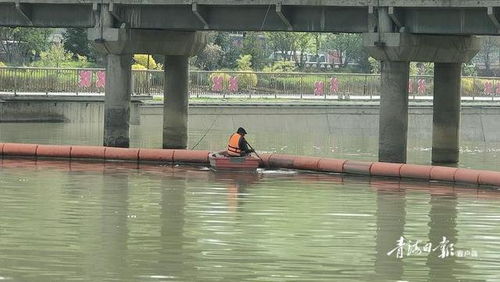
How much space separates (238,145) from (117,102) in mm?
7818

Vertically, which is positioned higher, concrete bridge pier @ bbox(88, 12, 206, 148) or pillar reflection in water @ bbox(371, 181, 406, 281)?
concrete bridge pier @ bbox(88, 12, 206, 148)

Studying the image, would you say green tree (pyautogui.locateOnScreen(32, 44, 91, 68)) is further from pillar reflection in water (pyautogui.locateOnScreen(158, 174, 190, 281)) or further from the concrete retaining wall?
pillar reflection in water (pyautogui.locateOnScreen(158, 174, 190, 281))

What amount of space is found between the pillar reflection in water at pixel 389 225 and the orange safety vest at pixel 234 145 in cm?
496

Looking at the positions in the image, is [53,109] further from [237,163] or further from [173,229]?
[173,229]

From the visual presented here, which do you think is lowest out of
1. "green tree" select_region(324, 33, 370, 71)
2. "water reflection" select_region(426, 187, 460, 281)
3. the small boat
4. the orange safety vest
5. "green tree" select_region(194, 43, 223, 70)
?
"water reflection" select_region(426, 187, 460, 281)

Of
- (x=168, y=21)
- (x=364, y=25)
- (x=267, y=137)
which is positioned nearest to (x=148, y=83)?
(x=267, y=137)

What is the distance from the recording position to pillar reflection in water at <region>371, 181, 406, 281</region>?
910 inches

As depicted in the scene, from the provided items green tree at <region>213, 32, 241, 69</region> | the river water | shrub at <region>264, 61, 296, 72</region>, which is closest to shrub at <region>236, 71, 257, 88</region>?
shrub at <region>264, 61, 296, 72</region>

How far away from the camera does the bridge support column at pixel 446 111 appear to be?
4878 centimetres

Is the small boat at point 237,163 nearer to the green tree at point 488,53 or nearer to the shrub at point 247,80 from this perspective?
the shrub at point 247,80

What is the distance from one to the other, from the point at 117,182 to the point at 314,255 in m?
15.0

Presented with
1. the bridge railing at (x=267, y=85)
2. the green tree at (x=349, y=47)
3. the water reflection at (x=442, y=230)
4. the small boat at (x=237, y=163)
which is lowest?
the water reflection at (x=442, y=230)

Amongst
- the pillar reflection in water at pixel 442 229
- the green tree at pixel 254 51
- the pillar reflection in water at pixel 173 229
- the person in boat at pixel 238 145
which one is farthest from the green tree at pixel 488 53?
the pillar reflection in water at pixel 173 229

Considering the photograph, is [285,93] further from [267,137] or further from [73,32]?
[73,32]
